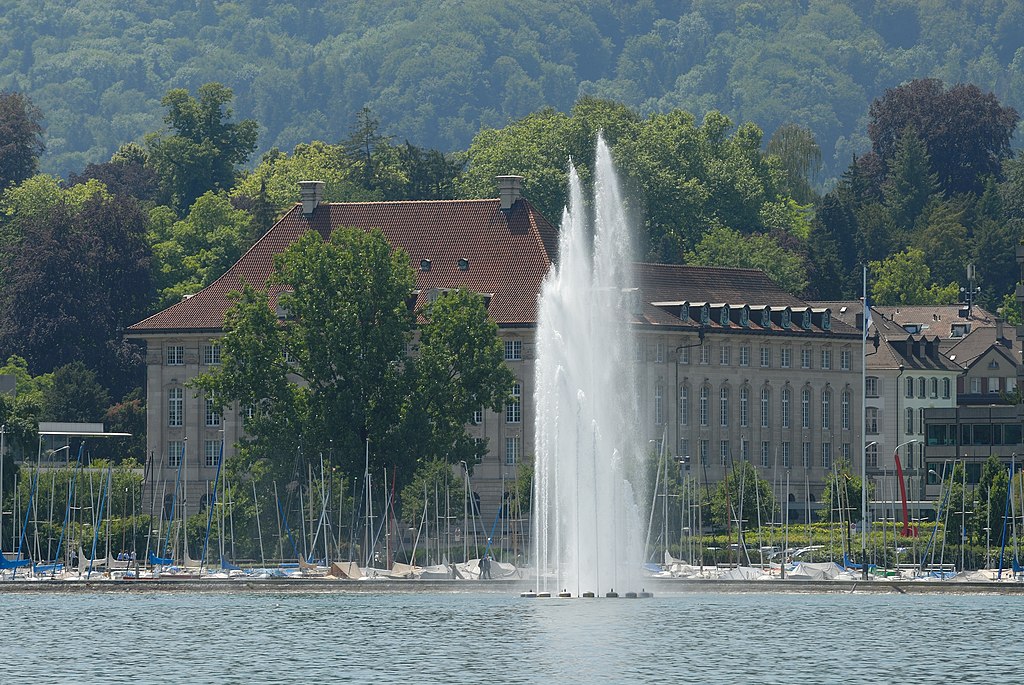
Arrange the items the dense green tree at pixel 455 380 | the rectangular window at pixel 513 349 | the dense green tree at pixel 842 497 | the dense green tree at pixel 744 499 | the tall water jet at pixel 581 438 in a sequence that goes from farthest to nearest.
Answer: the rectangular window at pixel 513 349
the dense green tree at pixel 842 497
the dense green tree at pixel 744 499
the dense green tree at pixel 455 380
the tall water jet at pixel 581 438

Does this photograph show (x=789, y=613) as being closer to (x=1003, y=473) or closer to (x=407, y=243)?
(x=1003, y=473)

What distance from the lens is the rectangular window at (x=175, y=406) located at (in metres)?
196

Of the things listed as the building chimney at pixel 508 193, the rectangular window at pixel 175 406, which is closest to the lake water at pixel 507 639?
the rectangular window at pixel 175 406

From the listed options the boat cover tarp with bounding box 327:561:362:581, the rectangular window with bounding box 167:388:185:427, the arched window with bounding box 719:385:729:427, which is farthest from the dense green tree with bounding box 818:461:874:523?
the rectangular window with bounding box 167:388:185:427

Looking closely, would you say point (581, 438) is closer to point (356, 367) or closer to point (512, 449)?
point (356, 367)

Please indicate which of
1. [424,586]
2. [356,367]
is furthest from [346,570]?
[356,367]

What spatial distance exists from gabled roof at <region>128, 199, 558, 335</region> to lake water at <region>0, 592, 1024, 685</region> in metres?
48.0

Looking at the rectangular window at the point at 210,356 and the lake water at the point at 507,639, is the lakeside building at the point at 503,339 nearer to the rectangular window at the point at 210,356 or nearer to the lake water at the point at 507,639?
the rectangular window at the point at 210,356

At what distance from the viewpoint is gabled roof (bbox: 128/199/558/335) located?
188 m

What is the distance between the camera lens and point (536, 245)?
18950 centimetres

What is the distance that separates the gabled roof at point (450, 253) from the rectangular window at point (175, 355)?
173cm

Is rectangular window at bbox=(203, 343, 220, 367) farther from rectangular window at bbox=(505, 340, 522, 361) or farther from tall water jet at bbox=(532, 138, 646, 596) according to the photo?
tall water jet at bbox=(532, 138, 646, 596)

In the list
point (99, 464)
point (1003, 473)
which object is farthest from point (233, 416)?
point (1003, 473)

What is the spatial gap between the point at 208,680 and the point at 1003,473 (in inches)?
2807
